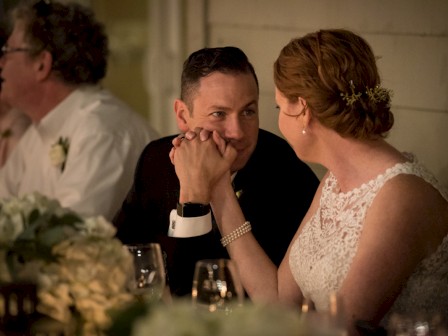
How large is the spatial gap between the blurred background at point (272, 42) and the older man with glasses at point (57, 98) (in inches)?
23.5

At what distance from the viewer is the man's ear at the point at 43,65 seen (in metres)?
3.61

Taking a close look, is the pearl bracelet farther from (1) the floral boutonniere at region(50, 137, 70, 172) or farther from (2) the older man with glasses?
(1) the floral boutonniere at region(50, 137, 70, 172)

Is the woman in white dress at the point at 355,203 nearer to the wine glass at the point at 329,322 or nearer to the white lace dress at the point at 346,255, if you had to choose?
the white lace dress at the point at 346,255

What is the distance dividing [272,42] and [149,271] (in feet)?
6.85

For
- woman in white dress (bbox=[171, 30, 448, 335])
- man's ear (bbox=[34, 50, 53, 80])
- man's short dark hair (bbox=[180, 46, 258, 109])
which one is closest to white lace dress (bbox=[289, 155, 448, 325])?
woman in white dress (bbox=[171, 30, 448, 335])

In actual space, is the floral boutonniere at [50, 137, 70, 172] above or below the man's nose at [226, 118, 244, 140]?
below

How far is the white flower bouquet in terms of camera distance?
147cm

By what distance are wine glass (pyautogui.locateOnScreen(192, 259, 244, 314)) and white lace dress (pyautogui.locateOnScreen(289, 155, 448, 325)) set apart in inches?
27.3

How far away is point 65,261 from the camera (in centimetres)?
150

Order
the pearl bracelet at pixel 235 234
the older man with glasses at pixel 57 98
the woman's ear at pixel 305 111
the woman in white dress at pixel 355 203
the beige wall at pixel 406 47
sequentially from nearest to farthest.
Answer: the woman in white dress at pixel 355 203 < the woman's ear at pixel 305 111 < the pearl bracelet at pixel 235 234 < the beige wall at pixel 406 47 < the older man with glasses at pixel 57 98

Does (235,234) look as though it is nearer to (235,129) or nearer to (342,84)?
(235,129)

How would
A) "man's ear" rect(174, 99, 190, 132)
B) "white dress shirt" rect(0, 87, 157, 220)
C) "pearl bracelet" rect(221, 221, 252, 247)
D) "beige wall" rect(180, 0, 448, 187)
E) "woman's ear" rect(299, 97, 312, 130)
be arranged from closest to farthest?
"woman's ear" rect(299, 97, 312, 130) → "pearl bracelet" rect(221, 221, 252, 247) → "man's ear" rect(174, 99, 190, 132) → "beige wall" rect(180, 0, 448, 187) → "white dress shirt" rect(0, 87, 157, 220)

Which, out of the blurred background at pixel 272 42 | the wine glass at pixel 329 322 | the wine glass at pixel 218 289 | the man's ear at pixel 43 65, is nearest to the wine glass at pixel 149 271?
the wine glass at pixel 218 289

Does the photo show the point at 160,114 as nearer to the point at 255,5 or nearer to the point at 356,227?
the point at 255,5
